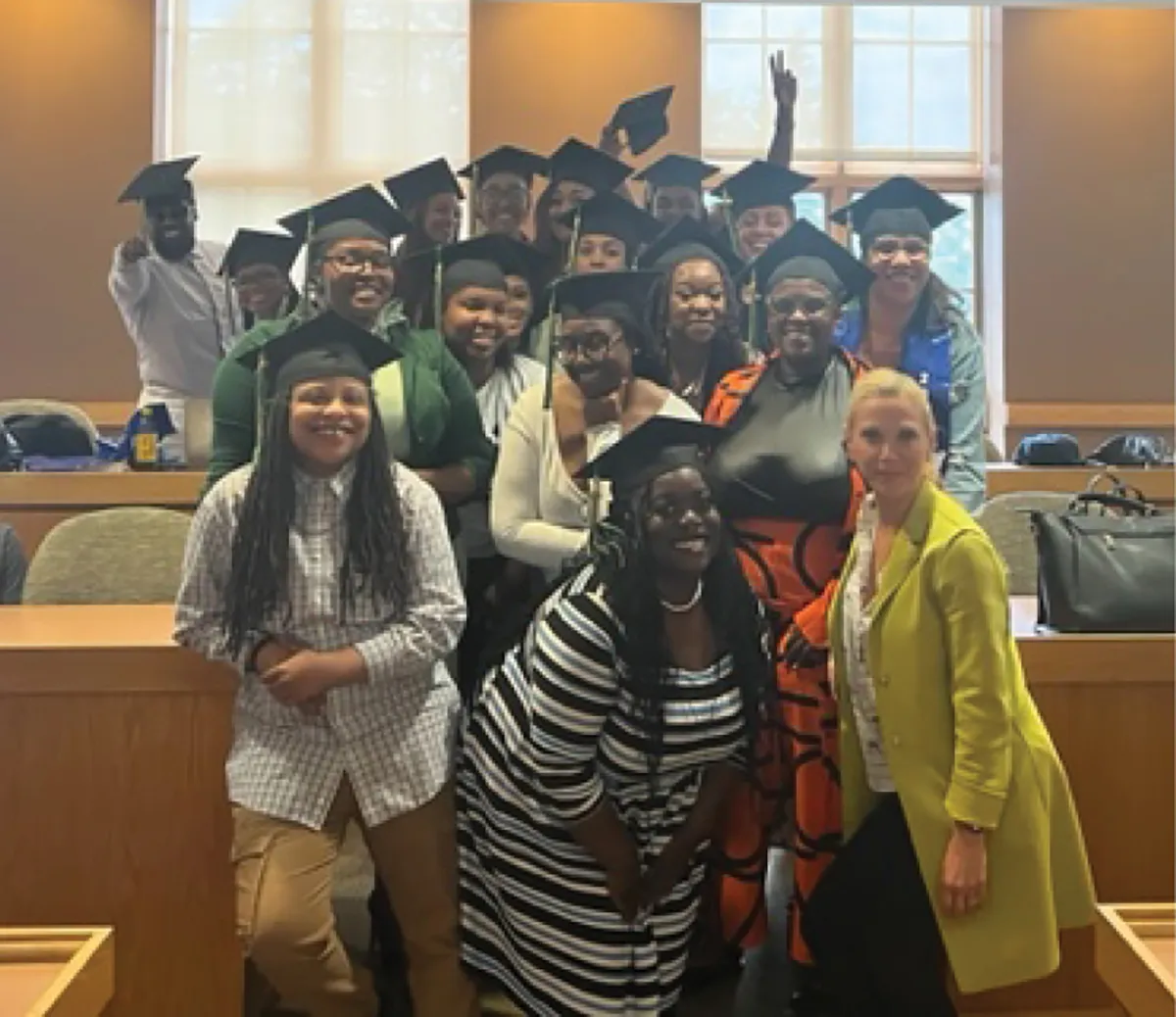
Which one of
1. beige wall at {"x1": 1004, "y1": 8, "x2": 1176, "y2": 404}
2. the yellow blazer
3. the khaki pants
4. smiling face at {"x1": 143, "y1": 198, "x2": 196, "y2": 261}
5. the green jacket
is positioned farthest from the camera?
beige wall at {"x1": 1004, "y1": 8, "x2": 1176, "y2": 404}

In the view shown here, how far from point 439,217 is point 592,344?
0.96m

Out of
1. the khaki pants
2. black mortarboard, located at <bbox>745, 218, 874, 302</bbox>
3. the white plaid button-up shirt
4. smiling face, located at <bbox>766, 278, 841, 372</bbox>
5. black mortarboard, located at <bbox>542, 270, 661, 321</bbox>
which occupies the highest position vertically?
black mortarboard, located at <bbox>745, 218, 874, 302</bbox>

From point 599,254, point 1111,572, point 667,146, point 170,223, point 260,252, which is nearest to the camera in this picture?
point 1111,572

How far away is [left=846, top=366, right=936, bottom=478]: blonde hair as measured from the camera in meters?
2.03

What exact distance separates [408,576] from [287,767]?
374 millimetres

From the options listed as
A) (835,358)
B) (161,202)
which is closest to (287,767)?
(835,358)

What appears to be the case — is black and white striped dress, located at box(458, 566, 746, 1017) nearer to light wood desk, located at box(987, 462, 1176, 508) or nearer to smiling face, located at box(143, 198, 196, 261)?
smiling face, located at box(143, 198, 196, 261)

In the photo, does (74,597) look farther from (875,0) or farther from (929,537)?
(875,0)

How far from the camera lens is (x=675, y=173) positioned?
3.19 m

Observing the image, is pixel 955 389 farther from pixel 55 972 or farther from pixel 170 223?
pixel 170 223

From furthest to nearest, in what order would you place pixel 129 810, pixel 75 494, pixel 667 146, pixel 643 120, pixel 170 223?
pixel 667 146
pixel 75 494
pixel 170 223
pixel 643 120
pixel 129 810

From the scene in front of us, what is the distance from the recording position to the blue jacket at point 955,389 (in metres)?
2.67

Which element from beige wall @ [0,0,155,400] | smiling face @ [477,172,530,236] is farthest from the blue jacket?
beige wall @ [0,0,155,400]

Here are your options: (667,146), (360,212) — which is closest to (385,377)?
(360,212)
